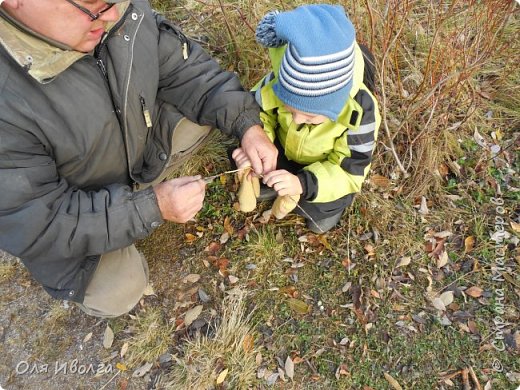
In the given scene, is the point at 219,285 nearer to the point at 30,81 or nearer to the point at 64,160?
the point at 64,160

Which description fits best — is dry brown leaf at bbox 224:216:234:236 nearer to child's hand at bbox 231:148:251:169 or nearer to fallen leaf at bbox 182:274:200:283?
fallen leaf at bbox 182:274:200:283

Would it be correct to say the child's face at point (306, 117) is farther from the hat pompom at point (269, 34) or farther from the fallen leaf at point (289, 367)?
the fallen leaf at point (289, 367)

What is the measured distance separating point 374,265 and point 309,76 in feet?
5.09

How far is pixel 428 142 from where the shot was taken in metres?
3.21

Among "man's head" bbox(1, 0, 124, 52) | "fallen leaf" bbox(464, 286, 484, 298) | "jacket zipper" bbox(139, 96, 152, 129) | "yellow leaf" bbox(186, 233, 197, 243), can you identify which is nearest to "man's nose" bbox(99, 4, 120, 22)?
"man's head" bbox(1, 0, 124, 52)

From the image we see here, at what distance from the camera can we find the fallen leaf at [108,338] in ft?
9.39

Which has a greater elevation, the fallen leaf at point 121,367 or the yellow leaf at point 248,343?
the fallen leaf at point 121,367

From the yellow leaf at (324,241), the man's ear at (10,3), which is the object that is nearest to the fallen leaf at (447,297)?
the yellow leaf at (324,241)

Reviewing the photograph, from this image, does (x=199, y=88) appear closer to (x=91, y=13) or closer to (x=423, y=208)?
(x=91, y=13)

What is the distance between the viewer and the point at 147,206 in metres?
2.16

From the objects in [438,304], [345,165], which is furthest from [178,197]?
[438,304]

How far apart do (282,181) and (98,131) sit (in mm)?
977

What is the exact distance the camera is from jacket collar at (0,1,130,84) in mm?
1729

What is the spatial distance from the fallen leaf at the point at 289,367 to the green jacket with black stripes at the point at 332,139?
1.00 meters
